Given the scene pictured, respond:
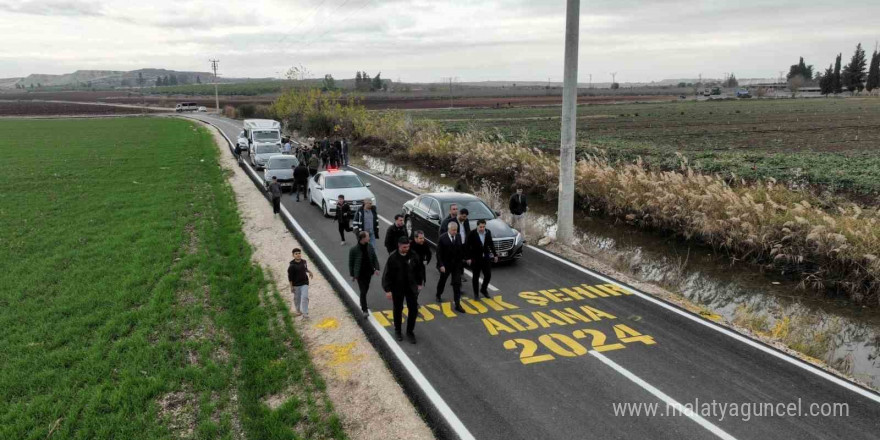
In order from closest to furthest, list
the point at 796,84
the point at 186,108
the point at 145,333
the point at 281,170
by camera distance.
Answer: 1. the point at 145,333
2. the point at 281,170
3. the point at 186,108
4. the point at 796,84

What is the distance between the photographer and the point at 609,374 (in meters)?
7.61

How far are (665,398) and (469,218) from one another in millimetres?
7284

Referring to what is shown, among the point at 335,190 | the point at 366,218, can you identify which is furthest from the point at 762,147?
the point at 366,218

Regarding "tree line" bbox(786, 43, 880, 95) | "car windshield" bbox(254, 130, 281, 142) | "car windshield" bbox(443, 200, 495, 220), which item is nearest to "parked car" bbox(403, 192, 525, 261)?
"car windshield" bbox(443, 200, 495, 220)

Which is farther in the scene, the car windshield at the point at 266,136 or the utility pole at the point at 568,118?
the car windshield at the point at 266,136

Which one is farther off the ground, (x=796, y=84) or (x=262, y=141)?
(x=796, y=84)

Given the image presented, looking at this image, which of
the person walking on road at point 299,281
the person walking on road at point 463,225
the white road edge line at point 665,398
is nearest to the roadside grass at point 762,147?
the person walking on road at point 463,225

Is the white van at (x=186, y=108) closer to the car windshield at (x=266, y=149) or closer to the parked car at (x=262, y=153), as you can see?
the parked car at (x=262, y=153)

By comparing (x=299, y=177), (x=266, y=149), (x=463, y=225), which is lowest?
(x=463, y=225)

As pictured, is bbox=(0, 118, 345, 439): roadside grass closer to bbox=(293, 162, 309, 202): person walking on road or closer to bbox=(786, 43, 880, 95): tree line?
bbox=(293, 162, 309, 202): person walking on road

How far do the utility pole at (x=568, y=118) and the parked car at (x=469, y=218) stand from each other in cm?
144

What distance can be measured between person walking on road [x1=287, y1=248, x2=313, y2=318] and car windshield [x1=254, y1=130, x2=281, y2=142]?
76.4ft

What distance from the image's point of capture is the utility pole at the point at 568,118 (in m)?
13.4

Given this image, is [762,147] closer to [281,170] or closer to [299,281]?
[281,170]
